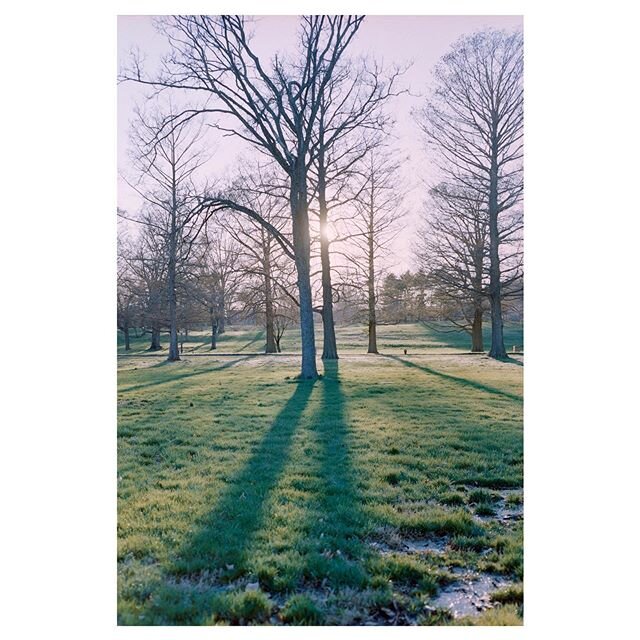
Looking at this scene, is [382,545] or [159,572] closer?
[159,572]

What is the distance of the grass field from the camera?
2504 mm

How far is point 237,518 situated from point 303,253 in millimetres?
6880

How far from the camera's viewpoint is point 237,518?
10.9 ft

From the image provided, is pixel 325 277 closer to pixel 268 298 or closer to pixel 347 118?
pixel 268 298

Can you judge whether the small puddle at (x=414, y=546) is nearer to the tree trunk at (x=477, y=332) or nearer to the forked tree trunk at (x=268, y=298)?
the forked tree trunk at (x=268, y=298)

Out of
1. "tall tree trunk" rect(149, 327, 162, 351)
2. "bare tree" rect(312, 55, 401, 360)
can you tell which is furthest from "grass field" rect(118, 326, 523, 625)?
"tall tree trunk" rect(149, 327, 162, 351)

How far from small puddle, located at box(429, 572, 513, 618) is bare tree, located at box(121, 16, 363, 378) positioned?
20.5 feet

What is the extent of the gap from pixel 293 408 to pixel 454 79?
7835 mm

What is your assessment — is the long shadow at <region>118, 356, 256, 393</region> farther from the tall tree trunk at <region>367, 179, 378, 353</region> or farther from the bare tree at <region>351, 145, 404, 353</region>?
the tall tree trunk at <region>367, 179, 378, 353</region>

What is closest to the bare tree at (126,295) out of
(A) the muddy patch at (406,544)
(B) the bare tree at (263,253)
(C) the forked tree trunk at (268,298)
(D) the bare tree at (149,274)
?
(D) the bare tree at (149,274)
